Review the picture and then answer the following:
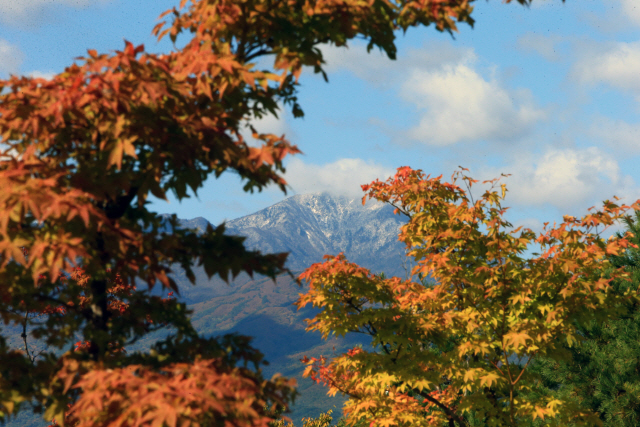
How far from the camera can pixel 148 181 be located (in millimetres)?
4105

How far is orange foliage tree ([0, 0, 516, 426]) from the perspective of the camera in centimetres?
348

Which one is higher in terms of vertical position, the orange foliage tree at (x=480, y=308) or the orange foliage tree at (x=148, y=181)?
the orange foliage tree at (x=148, y=181)

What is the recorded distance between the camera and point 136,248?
13.9 feet

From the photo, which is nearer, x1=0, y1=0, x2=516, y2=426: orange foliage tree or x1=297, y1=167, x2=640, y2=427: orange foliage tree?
x1=0, y1=0, x2=516, y2=426: orange foliage tree

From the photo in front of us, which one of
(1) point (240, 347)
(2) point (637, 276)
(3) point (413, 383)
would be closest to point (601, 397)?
(2) point (637, 276)

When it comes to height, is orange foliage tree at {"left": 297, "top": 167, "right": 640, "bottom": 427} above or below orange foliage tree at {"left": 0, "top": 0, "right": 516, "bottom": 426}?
below

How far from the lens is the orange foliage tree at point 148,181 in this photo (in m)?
3.48

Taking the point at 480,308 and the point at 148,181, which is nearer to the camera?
the point at 148,181

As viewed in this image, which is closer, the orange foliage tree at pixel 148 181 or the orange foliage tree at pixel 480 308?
the orange foliage tree at pixel 148 181

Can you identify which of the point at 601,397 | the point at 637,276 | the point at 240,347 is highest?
the point at 240,347

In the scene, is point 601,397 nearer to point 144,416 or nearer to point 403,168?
point 403,168

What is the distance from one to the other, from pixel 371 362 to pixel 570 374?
9.44 metres

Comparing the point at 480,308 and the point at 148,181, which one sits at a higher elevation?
the point at 148,181

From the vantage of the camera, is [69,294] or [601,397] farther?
[601,397]
